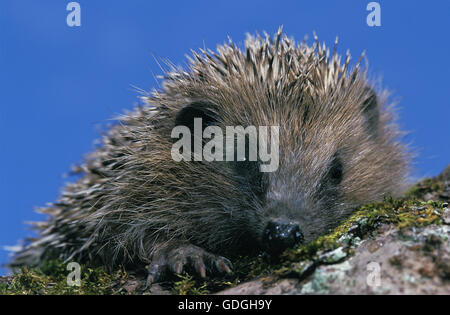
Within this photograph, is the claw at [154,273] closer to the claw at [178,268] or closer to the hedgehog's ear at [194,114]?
the claw at [178,268]

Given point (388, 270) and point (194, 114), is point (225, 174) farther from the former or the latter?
point (388, 270)

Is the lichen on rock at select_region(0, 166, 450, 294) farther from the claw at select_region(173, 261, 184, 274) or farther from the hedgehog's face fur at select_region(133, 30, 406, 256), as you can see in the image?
the hedgehog's face fur at select_region(133, 30, 406, 256)

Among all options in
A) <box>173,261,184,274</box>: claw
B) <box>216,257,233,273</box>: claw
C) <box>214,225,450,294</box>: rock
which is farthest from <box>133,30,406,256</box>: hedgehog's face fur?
<box>214,225,450,294</box>: rock

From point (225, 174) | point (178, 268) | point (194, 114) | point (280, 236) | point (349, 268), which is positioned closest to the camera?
point (349, 268)

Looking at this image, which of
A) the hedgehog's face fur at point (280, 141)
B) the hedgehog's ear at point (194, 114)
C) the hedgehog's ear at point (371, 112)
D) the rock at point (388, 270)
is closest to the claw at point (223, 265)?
the hedgehog's face fur at point (280, 141)

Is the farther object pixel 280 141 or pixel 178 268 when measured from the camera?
pixel 280 141

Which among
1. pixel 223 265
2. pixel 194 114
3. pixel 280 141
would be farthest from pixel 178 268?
pixel 194 114

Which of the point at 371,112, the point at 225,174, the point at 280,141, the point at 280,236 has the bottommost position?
the point at 280,236
